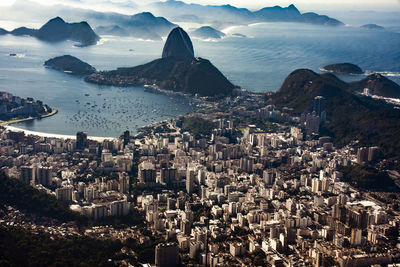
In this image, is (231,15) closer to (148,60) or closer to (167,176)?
(148,60)

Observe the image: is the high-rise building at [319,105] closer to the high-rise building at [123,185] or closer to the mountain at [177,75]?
the mountain at [177,75]

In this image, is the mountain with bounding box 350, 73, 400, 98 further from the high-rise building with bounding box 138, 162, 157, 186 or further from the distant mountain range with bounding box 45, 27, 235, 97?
the high-rise building with bounding box 138, 162, 157, 186

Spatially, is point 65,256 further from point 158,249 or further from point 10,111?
point 10,111

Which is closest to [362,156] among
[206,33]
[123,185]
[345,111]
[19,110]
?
[345,111]

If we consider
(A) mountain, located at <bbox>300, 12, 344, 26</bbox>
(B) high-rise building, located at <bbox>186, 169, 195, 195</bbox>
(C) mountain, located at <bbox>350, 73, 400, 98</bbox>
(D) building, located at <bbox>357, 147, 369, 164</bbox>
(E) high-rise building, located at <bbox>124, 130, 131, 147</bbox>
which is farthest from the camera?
(A) mountain, located at <bbox>300, 12, 344, 26</bbox>

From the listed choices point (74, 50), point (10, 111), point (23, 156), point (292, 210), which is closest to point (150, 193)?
point (292, 210)

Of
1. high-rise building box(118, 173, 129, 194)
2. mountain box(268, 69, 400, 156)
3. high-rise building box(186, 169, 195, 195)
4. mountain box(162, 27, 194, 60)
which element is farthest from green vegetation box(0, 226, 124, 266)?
mountain box(162, 27, 194, 60)
